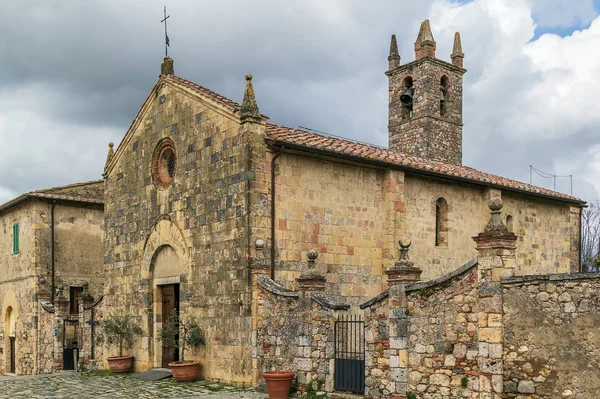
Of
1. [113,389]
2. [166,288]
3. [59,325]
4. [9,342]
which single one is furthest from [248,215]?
[9,342]

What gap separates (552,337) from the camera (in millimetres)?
10172

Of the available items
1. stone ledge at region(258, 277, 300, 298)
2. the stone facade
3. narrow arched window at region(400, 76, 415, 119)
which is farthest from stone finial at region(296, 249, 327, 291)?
narrow arched window at region(400, 76, 415, 119)

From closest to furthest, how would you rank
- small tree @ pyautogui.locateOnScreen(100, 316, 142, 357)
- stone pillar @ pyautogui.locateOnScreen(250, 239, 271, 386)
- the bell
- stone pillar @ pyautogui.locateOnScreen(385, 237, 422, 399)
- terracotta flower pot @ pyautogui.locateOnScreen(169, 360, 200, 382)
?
stone pillar @ pyautogui.locateOnScreen(385, 237, 422, 399)
stone pillar @ pyautogui.locateOnScreen(250, 239, 271, 386)
terracotta flower pot @ pyautogui.locateOnScreen(169, 360, 200, 382)
small tree @ pyautogui.locateOnScreen(100, 316, 142, 357)
the bell

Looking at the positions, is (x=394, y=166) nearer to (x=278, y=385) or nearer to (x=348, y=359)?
(x=348, y=359)

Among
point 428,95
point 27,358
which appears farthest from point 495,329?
point 27,358

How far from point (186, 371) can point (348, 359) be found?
498 centimetres

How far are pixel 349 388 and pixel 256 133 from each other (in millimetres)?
6255

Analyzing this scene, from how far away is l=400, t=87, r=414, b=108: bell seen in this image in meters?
28.2

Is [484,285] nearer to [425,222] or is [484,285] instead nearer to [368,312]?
[368,312]

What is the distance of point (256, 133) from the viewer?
1596 cm

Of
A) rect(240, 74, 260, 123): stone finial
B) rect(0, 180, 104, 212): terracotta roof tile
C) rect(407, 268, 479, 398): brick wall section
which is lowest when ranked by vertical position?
rect(407, 268, 479, 398): brick wall section

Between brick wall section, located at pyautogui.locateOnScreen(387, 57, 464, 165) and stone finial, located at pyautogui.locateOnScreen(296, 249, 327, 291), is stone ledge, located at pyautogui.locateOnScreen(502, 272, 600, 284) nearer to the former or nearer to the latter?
stone finial, located at pyautogui.locateOnScreen(296, 249, 327, 291)

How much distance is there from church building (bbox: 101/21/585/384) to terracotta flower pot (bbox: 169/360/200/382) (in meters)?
0.32

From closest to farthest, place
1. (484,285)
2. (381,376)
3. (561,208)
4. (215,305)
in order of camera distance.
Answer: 1. (484,285)
2. (381,376)
3. (215,305)
4. (561,208)
